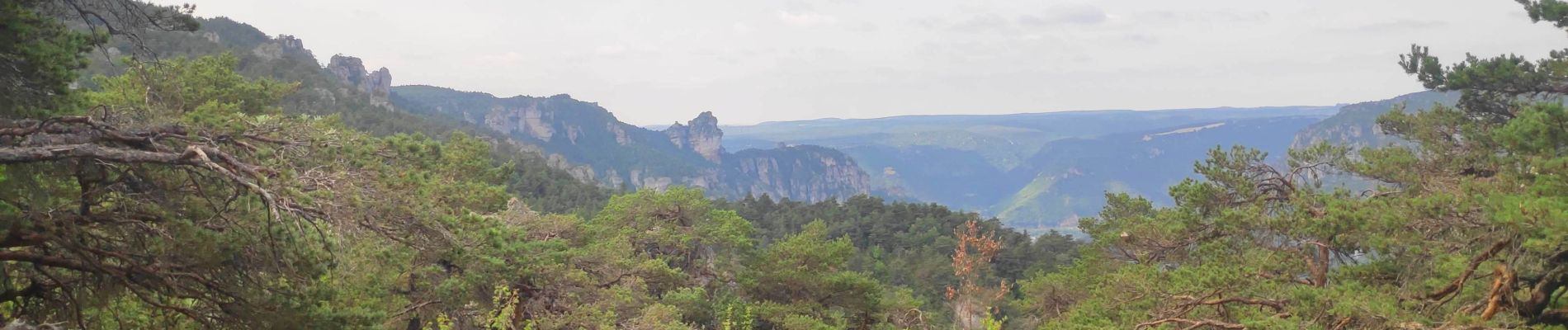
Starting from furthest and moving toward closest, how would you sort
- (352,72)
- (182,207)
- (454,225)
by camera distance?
(352,72) < (454,225) < (182,207)

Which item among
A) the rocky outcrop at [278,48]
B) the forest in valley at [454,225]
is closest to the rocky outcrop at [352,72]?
the rocky outcrop at [278,48]

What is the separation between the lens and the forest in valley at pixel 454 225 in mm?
5195

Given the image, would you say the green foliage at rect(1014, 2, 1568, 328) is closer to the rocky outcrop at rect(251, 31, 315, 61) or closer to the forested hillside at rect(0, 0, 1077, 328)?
the forested hillside at rect(0, 0, 1077, 328)

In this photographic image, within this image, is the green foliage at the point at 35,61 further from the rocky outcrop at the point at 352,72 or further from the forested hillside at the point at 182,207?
the rocky outcrop at the point at 352,72

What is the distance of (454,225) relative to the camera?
19.5 ft

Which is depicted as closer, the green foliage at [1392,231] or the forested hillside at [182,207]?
Answer: the forested hillside at [182,207]

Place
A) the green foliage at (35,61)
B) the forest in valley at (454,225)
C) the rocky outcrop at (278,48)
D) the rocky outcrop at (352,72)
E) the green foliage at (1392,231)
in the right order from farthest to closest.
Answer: the rocky outcrop at (352,72), the rocky outcrop at (278,48), the green foliage at (1392,231), the green foliage at (35,61), the forest in valley at (454,225)

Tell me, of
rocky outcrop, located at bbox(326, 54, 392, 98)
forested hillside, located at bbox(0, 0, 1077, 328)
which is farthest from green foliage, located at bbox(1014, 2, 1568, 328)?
rocky outcrop, located at bbox(326, 54, 392, 98)

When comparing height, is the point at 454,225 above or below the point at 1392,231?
above

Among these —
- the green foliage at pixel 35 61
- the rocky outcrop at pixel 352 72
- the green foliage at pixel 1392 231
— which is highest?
the rocky outcrop at pixel 352 72

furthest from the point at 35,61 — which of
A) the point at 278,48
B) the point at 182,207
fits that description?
the point at 278,48

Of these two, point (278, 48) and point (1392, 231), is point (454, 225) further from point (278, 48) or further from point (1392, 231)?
point (278, 48)

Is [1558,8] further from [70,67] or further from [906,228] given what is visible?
[906,228]

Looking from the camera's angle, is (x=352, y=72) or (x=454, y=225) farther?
(x=352, y=72)
